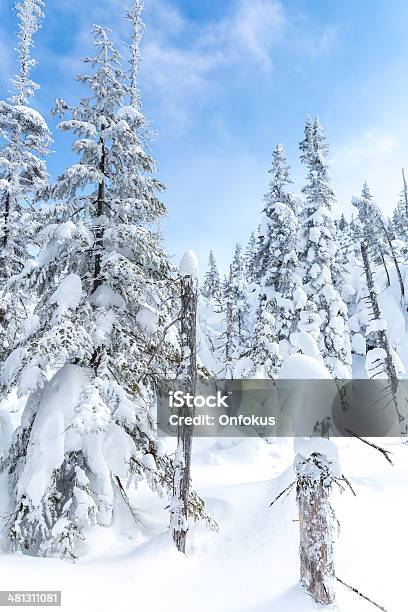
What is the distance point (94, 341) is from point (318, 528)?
5195 mm

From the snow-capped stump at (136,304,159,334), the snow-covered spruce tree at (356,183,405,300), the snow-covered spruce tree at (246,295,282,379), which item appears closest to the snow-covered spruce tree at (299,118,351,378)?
the snow-covered spruce tree at (246,295,282,379)

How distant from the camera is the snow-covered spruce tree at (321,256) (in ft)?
72.1

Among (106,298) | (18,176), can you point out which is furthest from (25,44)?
(106,298)

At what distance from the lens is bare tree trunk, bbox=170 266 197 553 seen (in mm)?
7996

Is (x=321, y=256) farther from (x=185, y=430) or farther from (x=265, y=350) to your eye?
(x=185, y=430)

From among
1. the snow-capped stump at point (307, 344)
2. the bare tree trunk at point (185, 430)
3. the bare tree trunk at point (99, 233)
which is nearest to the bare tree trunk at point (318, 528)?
the snow-capped stump at point (307, 344)

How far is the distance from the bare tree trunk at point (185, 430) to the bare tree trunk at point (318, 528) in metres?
2.68

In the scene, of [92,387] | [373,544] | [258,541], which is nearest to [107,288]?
[92,387]

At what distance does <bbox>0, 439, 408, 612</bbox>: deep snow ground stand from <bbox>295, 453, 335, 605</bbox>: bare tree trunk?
26 centimetres

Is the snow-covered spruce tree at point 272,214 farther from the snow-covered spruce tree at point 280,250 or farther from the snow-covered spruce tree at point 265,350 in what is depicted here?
the snow-covered spruce tree at point 265,350

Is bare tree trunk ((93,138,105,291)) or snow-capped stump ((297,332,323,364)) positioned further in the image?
bare tree trunk ((93,138,105,291))

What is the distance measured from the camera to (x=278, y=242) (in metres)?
23.2

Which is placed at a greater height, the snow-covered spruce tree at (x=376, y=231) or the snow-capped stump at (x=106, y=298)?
the snow-covered spruce tree at (x=376, y=231)

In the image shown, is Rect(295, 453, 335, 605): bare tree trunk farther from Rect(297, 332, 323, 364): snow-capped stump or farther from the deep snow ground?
Rect(297, 332, 323, 364): snow-capped stump
